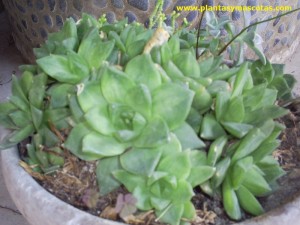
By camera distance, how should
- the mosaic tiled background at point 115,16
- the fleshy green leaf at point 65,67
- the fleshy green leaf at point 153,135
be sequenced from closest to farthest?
the fleshy green leaf at point 153,135, the fleshy green leaf at point 65,67, the mosaic tiled background at point 115,16

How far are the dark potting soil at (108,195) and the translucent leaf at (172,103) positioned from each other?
4.8 inches

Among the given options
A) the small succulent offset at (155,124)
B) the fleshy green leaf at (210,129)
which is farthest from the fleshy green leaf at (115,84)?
the fleshy green leaf at (210,129)

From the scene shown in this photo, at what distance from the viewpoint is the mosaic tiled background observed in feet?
5.00

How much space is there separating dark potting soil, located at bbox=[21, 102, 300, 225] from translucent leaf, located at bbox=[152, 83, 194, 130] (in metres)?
0.12

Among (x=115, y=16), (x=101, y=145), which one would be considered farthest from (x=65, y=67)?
(x=115, y=16)

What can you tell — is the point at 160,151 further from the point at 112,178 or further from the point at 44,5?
the point at 44,5

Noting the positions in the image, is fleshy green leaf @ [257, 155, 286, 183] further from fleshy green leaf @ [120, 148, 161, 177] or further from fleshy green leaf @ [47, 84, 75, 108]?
fleshy green leaf @ [47, 84, 75, 108]

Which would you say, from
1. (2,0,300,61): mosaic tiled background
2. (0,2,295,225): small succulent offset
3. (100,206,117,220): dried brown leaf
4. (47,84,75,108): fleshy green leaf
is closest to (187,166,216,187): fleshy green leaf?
(0,2,295,225): small succulent offset

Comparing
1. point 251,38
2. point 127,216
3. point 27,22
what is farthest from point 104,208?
point 27,22

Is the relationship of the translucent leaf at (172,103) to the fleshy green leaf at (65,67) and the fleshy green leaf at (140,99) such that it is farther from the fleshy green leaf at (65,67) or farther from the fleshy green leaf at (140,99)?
the fleshy green leaf at (65,67)

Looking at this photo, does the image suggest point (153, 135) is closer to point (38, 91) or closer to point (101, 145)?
point (101, 145)

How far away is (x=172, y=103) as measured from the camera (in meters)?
0.63

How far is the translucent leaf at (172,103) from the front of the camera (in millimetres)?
629

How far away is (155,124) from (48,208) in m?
0.18
